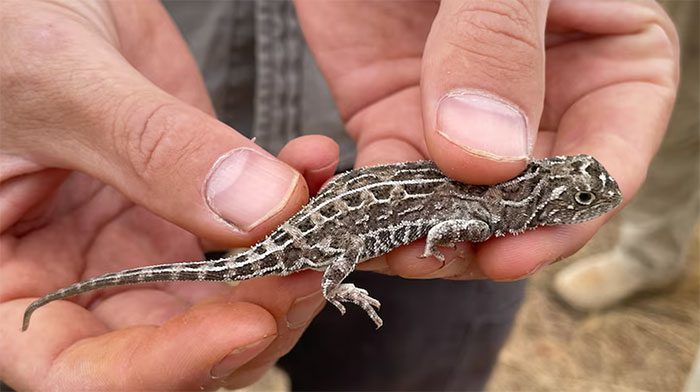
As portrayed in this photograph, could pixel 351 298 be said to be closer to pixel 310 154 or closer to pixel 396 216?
pixel 396 216

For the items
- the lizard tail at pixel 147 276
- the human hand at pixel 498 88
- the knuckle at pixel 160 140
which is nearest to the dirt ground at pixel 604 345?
the human hand at pixel 498 88

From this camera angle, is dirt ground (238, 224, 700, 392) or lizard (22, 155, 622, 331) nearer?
lizard (22, 155, 622, 331)

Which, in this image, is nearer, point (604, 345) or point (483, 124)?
point (483, 124)

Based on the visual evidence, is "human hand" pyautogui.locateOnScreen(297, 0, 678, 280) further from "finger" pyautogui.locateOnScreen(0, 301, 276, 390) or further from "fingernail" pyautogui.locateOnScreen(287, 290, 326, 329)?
"finger" pyautogui.locateOnScreen(0, 301, 276, 390)

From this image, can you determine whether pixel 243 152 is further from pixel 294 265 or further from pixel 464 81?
pixel 464 81

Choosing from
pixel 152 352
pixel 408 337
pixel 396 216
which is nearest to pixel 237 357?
pixel 152 352

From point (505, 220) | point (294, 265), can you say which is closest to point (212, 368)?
point (294, 265)

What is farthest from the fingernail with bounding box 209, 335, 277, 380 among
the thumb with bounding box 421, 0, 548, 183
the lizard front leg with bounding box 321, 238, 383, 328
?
the thumb with bounding box 421, 0, 548, 183
